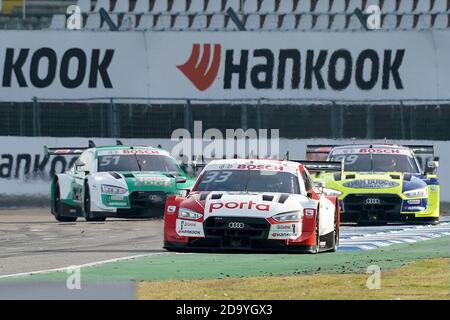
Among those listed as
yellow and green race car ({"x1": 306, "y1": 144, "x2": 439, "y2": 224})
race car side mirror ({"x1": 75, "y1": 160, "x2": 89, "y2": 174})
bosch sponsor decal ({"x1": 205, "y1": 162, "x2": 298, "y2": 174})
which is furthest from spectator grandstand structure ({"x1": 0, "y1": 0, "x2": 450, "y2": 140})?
bosch sponsor decal ({"x1": 205, "y1": 162, "x2": 298, "y2": 174})

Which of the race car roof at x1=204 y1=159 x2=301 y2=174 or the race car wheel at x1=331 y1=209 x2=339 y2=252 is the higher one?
the race car roof at x1=204 y1=159 x2=301 y2=174

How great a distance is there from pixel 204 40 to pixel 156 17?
3.99m

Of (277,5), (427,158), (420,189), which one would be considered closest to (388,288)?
(420,189)

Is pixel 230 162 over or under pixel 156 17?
under

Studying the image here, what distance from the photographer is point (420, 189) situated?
2422 cm

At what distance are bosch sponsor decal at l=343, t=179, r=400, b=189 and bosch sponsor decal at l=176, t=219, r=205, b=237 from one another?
731 cm

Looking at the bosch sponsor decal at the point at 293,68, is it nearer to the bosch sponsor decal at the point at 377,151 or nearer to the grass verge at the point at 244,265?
the bosch sponsor decal at the point at 377,151

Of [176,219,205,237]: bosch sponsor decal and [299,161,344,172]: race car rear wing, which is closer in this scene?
[176,219,205,237]: bosch sponsor decal

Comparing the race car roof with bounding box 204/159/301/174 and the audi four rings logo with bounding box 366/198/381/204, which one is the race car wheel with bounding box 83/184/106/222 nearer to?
the audi four rings logo with bounding box 366/198/381/204

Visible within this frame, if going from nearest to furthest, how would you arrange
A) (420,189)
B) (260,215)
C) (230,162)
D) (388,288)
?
(388,288) → (260,215) → (230,162) → (420,189)

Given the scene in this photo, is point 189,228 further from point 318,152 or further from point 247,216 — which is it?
point 318,152

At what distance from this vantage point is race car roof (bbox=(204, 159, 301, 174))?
1870 cm

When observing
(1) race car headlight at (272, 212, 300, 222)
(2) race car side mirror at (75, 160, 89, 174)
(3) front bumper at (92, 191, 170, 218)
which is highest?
(2) race car side mirror at (75, 160, 89, 174)

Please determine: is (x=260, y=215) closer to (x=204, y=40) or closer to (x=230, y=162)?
(x=230, y=162)
